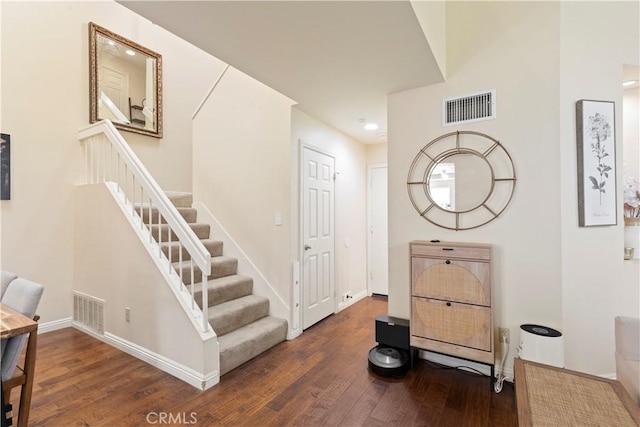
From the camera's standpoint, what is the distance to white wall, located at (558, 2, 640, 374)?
2092 mm

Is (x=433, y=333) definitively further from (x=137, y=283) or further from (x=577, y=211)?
(x=137, y=283)

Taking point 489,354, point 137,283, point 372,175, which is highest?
point 372,175

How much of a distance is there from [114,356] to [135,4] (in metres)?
2.70

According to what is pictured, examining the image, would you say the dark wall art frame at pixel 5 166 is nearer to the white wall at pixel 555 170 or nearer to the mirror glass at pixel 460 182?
the mirror glass at pixel 460 182

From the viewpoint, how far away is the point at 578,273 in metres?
2.10

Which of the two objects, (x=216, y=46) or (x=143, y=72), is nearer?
(x=216, y=46)

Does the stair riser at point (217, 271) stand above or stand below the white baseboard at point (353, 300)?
above

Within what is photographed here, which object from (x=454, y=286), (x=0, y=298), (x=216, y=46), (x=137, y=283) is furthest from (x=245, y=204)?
(x=454, y=286)

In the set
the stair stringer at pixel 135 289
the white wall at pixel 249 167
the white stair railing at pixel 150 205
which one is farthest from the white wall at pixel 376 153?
the stair stringer at pixel 135 289

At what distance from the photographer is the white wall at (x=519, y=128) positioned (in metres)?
2.11

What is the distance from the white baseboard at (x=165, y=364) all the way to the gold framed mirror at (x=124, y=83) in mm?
2556

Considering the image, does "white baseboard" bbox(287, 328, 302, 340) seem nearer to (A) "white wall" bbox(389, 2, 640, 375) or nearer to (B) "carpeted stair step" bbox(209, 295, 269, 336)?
(B) "carpeted stair step" bbox(209, 295, 269, 336)

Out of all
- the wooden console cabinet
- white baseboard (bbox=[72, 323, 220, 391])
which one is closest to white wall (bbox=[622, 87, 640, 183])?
the wooden console cabinet

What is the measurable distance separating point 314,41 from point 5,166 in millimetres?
3247
